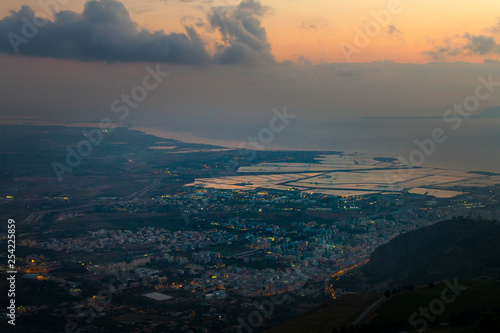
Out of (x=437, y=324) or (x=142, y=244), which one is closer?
(x=437, y=324)

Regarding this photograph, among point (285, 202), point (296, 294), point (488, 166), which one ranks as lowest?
point (296, 294)

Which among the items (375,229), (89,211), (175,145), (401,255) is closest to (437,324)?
(401,255)

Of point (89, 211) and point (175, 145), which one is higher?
point (175, 145)

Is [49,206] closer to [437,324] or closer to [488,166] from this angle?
[437,324]

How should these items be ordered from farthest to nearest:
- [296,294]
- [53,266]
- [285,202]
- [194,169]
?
[194,169], [285,202], [53,266], [296,294]

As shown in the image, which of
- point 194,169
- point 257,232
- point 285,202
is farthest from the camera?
point 194,169

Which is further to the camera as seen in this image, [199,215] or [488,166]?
[488,166]

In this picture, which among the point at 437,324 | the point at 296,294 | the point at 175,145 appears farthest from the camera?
the point at 175,145

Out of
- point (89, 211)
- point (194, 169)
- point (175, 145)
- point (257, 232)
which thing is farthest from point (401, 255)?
point (175, 145)

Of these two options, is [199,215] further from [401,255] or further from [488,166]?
[488,166]
